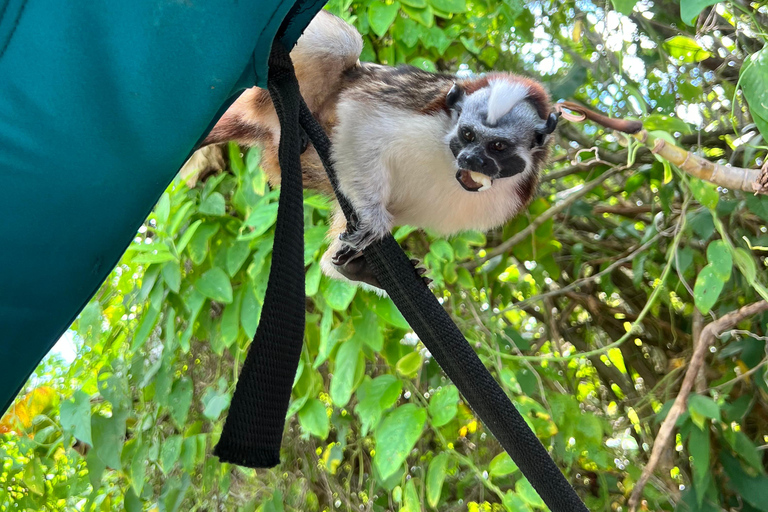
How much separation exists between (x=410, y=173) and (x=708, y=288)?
2.13 ft

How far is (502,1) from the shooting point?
5.62 ft

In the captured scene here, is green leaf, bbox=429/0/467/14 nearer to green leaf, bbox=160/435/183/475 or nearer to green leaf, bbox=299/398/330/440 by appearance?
green leaf, bbox=299/398/330/440

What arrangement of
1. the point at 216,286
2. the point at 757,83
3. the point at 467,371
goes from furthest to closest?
the point at 216,286 < the point at 757,83 < the point at 467,371

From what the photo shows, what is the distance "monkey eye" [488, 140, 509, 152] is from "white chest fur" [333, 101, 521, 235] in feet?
0.22

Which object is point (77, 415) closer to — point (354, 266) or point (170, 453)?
point (170, 453)

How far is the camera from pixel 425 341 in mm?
796

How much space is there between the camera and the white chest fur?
1.30 metres

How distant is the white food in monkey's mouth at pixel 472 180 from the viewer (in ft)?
4.40

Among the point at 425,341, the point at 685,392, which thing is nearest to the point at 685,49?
the point at 685,392

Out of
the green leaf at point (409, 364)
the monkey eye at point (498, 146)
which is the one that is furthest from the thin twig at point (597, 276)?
the monkey eye at point (498, 146)

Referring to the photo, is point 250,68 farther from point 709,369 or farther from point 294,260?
point 709,369

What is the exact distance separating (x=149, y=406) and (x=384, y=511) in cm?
79

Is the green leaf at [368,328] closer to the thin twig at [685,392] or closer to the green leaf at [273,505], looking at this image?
the green leaf at [273,505]

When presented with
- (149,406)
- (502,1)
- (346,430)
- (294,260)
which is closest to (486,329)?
(346,430)
